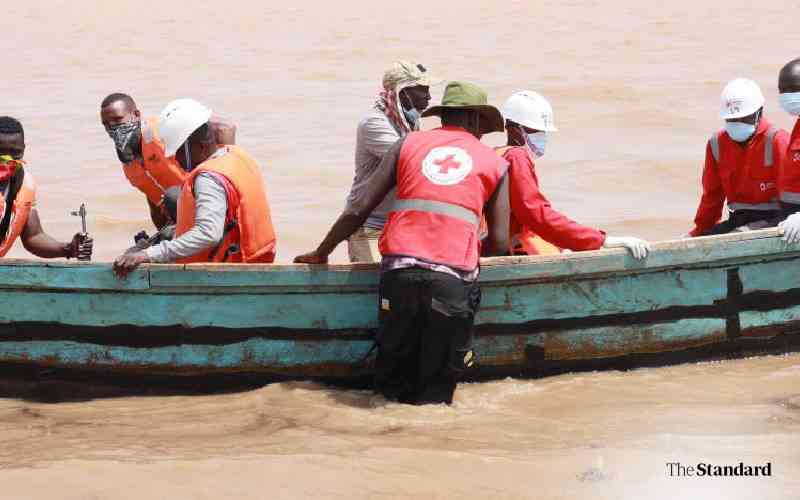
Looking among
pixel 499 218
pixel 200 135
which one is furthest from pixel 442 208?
pixel 200 135

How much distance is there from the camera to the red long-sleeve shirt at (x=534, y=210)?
20.3ft

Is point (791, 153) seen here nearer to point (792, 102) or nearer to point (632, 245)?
point (792, 102)

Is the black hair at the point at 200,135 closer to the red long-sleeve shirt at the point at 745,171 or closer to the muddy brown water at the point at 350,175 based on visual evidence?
the muddy brown water at the point at 350,175

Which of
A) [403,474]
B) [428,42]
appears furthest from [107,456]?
[428,42]

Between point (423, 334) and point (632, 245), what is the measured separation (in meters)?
1.15

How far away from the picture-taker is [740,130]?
733 cm

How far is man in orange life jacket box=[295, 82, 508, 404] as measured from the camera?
585 cm

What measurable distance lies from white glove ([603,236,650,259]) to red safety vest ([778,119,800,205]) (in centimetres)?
107

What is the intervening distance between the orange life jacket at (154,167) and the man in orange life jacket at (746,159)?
9.87 ft

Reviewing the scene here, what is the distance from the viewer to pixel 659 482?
16.6 feet

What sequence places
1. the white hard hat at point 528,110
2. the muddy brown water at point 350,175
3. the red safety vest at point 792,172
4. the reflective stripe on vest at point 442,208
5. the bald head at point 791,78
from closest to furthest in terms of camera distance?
the muddy brown water at point 350,175, the reflective stripe on vest at point 442,208, the white hard hat at point 528,110, the red safety vest at point 792,172, the bald head at point 791,78

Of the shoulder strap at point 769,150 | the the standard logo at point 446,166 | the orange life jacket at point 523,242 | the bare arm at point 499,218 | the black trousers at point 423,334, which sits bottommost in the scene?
the black trousers at point 423,334

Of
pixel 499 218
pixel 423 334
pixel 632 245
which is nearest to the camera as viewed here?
pixel 423 334

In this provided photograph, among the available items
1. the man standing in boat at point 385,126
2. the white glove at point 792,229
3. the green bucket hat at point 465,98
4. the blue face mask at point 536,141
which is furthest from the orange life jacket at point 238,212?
the white glove at point 792,229
